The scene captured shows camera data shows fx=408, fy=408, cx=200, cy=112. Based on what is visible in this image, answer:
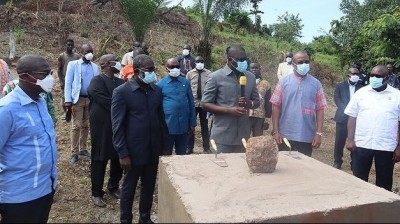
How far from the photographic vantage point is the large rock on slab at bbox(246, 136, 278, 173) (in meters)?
2.75

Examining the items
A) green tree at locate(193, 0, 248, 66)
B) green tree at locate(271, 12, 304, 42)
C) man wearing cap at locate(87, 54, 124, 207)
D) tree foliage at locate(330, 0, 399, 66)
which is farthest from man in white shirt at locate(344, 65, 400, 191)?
green tree at locate(271, 12, 304, 42)

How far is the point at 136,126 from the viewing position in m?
3.60

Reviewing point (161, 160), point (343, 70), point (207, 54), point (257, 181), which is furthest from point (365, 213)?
point (343, 70)

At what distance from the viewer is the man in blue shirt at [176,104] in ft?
16.6

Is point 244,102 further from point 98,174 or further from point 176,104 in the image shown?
point 98,174

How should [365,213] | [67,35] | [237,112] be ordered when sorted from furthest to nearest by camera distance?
[67,35] → [237,112] → [365,213]

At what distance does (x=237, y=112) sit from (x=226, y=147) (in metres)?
0.40

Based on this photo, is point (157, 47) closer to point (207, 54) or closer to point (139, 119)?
point (207, 54)

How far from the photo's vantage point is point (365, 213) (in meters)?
2.30

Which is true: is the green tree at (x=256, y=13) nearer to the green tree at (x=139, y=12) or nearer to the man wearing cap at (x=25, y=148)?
the green tree at (x=139, y=12)

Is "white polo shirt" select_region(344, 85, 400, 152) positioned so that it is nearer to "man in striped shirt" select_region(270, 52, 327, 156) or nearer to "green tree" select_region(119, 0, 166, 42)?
"man in striped shirt" select_region(270, 52, 327, 156)

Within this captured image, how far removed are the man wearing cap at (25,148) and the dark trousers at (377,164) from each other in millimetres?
3135

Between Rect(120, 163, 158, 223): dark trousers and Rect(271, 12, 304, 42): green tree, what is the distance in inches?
752

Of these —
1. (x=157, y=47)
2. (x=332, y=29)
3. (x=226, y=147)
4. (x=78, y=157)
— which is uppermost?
(x=332, y=29)
